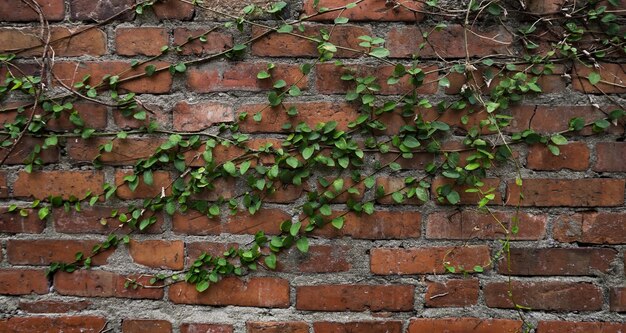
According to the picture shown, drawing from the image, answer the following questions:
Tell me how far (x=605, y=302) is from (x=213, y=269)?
972 mm

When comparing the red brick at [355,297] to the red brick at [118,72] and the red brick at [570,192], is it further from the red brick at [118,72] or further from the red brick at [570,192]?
the red brick at [118,72]

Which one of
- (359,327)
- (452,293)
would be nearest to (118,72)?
(359,327)

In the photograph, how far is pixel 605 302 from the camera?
3.59 ft

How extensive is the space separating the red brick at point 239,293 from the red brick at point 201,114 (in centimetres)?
39

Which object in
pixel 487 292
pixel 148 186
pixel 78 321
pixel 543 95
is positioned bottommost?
pixel 78 321

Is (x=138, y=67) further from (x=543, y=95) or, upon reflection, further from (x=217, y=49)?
(x=543, y=95)

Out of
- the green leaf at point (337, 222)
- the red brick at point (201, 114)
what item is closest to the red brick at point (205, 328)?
the green leaf at point (337, 222)

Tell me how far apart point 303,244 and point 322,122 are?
30cm

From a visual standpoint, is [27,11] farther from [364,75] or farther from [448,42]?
[448,42]

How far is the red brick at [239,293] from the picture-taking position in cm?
111

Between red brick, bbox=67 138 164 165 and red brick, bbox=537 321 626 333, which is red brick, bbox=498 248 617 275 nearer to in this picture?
red brick, bbox=537 321 626 333

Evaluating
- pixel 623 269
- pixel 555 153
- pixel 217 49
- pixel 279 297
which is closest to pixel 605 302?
pixel 623 269

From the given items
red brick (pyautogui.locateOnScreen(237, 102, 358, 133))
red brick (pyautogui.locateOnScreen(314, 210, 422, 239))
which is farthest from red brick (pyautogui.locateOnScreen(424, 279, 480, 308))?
red brick (pyautogui.locateOnScreen(237, 102, 358, 133))

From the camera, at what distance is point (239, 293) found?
111 cm
